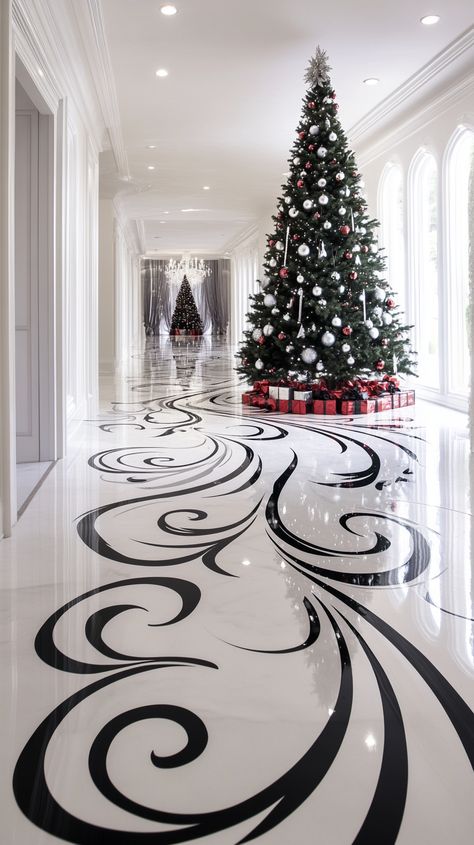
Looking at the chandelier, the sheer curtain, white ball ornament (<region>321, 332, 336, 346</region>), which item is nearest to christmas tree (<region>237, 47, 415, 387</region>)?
white ball ornament (<region>321, 332, 336, 346</region>)

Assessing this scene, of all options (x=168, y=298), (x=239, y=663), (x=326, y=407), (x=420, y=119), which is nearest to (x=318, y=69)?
(x=420, y=119)

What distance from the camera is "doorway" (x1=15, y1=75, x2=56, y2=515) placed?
4.57 m

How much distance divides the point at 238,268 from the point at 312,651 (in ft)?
70.5

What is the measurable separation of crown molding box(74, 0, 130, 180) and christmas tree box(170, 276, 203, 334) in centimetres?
1891

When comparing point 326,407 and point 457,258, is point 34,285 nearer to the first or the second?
point 326,407

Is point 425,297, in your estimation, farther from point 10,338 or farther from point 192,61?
point 10,338

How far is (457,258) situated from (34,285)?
15.3ft

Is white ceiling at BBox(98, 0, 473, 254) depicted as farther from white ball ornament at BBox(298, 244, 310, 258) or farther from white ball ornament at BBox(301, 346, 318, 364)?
white ball ornament at BBox(301, 346, 318, 364)

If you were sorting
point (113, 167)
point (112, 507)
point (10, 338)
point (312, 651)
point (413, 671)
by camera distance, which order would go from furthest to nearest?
point (113, 167), point (112, 507), point (10, 338), point (312, 651), point (413, 671)

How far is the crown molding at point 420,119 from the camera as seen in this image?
690 cm

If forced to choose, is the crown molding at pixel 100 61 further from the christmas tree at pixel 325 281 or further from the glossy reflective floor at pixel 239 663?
the glossy reflective floor at pixel 239 663

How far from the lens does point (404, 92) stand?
7.44m

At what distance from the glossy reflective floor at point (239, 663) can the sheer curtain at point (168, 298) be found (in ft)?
83.9

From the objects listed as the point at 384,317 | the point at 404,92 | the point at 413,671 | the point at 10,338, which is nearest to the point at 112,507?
the point at 10,338
